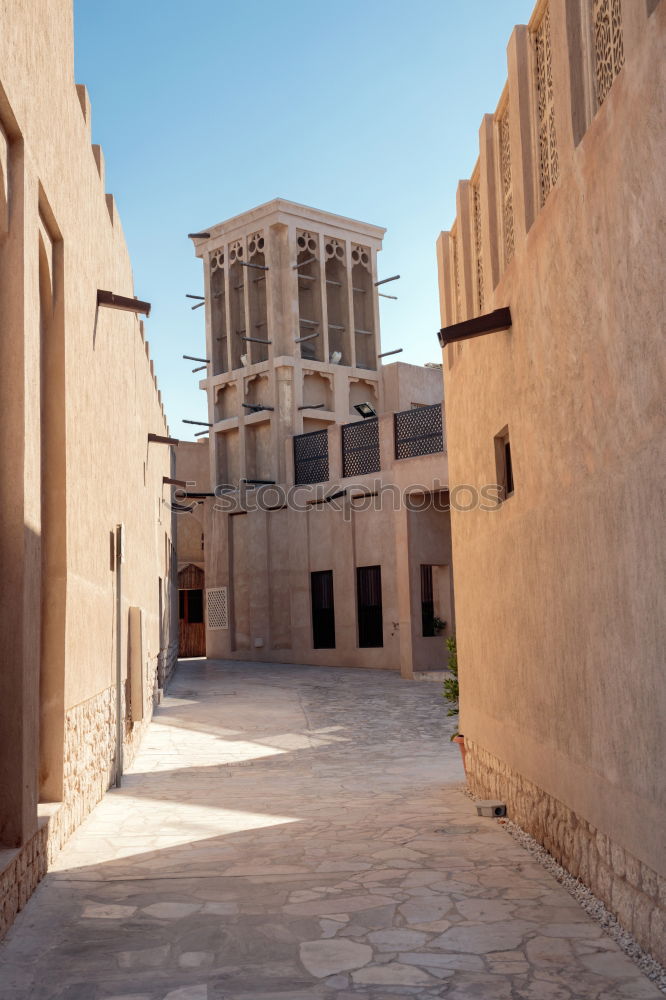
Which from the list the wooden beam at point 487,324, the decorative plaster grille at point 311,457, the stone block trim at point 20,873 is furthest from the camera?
the decorative plaster grille at point 311,457

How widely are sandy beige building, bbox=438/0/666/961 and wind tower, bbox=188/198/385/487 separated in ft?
60.5

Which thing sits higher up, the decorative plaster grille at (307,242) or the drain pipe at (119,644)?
the decorative plaster grille at (307,242)

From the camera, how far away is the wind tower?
2688 centimetres

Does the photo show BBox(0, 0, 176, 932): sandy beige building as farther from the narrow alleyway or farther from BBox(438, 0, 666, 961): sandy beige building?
BBox(438, 0, 666, 961): sandy beige building

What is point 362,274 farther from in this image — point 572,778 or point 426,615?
point 572,778

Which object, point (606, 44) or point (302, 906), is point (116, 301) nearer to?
point (606, 44)

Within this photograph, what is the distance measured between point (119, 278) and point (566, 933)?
27.2 feet

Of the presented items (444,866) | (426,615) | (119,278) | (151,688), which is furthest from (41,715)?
(426,615)

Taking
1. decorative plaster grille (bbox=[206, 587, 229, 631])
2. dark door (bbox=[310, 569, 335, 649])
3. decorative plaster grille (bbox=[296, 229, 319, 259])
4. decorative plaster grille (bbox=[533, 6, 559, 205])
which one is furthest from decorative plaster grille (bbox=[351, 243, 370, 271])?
decorative plaster grille (bbox=[533, 6, 559, 205])

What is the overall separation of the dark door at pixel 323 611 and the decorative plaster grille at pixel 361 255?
9.63 meters

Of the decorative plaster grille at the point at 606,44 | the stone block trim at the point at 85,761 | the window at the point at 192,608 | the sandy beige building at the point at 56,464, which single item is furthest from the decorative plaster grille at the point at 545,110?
the window at the point at 192,608

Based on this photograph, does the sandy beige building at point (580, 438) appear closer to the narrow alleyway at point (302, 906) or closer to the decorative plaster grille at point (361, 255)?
the narrow alleyway at point (302, 906)

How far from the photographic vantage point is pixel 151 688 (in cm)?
1545

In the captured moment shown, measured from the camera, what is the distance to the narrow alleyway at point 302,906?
4.27 meters
